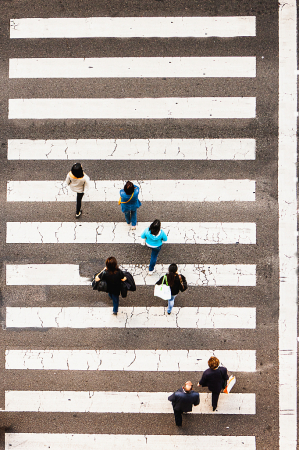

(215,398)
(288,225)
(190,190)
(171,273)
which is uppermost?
(190,190)

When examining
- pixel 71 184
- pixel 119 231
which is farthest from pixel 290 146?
pixel 71 184

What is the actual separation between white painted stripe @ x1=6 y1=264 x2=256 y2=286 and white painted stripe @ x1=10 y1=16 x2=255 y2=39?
4.81 metres

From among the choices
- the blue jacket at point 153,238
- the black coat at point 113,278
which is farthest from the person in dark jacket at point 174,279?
the black coat at point 113,278

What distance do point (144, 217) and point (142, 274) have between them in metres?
1.18

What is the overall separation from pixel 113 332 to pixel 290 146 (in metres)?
5.29

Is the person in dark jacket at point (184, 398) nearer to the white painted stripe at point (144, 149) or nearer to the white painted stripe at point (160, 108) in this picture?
the white painted stripe at point (144, 149)

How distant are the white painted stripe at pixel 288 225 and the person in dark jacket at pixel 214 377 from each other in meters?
1.47

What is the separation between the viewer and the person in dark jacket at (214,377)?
7702 mm

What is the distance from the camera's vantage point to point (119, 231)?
8.88 metres

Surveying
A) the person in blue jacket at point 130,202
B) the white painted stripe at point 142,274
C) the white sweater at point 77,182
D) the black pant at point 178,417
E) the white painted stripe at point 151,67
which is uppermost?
the white painted stripe at point 151,67

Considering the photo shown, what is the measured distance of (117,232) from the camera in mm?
8875

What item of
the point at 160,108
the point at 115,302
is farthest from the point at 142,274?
the point at 160,108

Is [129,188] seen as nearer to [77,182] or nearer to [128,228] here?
[77,182]

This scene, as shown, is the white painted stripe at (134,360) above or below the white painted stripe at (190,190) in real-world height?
below
